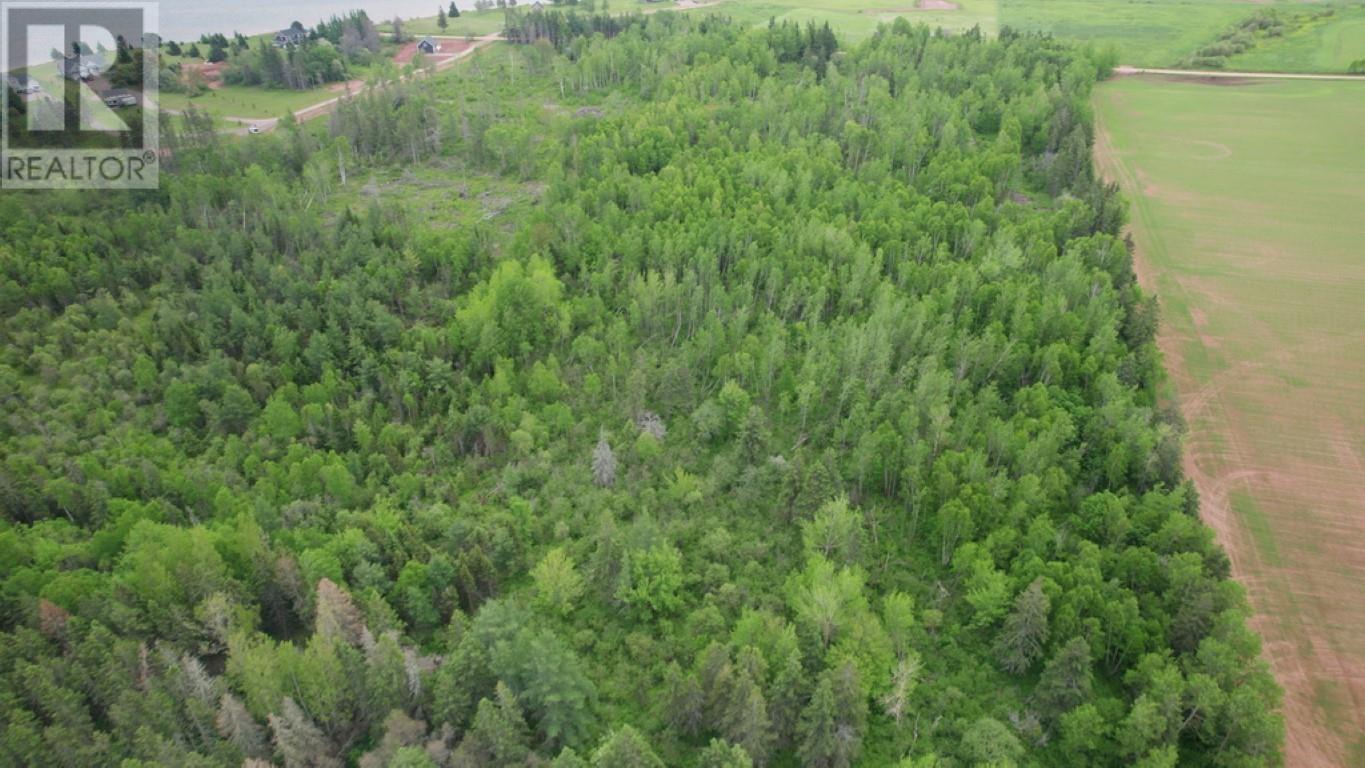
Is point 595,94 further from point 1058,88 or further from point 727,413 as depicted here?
point 727,413

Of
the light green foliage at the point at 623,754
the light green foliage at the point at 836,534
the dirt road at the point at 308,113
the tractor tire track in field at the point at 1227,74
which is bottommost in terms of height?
the light green foliage at the point at 623,754

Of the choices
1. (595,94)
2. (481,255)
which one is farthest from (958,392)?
(595,94)

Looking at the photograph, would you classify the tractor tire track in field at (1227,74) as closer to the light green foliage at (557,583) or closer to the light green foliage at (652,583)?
the light green foliage at (652,583)

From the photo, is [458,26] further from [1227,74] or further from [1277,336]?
[1277,336]

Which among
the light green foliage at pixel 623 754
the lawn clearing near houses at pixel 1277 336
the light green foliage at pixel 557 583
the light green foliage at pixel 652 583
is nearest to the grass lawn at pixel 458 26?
the lawn clearing near houses at pixel 1277 336

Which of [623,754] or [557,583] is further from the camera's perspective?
[557,583]

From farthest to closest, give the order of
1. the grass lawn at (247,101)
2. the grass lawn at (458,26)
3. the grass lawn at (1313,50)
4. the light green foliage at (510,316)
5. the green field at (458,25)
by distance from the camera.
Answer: the green field at (458,25)
the grass lawn at (458,26)
the grass lawn at (1313,50)
the grass lawn at (247,101)
the light green foliage at (510,316)

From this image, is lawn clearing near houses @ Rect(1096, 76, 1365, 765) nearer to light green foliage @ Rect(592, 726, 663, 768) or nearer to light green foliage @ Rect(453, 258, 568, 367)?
light green foliage @ Rect(592, 726, 663, 768)

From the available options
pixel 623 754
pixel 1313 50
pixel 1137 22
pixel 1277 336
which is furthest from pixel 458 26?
pixel 623 754
